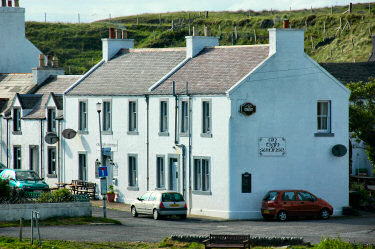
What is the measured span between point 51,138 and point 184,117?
1217cm

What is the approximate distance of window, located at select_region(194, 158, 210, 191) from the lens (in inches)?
1823

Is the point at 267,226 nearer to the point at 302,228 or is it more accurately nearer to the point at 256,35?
the point at 302,228

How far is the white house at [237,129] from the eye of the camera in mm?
44719

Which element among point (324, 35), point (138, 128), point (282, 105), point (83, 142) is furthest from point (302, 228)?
point (324, 35)

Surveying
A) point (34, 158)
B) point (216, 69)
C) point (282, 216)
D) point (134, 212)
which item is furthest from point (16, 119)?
point (282, 216)

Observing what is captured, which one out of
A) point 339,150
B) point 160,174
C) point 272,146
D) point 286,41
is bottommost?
point 160,174

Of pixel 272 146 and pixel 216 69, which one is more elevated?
pixel 216 69

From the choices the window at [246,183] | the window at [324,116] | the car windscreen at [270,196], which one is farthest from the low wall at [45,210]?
the window at [324,116]

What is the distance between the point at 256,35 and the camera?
12044 centimetres

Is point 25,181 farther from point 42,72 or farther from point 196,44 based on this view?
point 42,72

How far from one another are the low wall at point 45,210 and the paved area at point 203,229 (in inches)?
68.2

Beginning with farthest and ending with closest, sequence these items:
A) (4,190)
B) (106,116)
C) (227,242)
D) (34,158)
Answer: (34,158)
(106,116)
(4,190)
(227,242)

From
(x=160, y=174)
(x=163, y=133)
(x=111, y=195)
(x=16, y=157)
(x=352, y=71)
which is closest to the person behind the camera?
(x=163, y=133)

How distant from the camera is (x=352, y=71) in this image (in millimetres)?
66000
